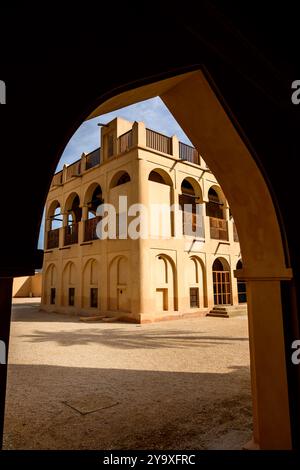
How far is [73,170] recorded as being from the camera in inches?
904

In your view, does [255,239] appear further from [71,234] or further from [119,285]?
[71,234]

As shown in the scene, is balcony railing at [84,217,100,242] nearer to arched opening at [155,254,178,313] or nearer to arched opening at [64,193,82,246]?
arched opening at [64,193,82,246]

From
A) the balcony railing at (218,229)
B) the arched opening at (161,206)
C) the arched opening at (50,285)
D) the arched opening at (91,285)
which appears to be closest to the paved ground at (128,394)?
the arched opening at (161,206)

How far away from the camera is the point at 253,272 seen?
3.76 m

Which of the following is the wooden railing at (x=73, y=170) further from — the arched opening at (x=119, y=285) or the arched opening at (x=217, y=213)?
the arched opening at (x=217, y=213)

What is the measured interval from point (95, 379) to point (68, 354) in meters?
2.74

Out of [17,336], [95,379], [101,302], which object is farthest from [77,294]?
[95,379]

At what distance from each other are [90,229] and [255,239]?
16.8 metres

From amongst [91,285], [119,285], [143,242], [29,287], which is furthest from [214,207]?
[29,287]

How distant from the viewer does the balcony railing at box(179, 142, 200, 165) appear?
1986 cm

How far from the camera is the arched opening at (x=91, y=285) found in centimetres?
1909

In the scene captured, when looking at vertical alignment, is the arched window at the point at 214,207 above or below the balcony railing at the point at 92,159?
below

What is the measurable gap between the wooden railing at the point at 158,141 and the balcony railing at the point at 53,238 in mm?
10443

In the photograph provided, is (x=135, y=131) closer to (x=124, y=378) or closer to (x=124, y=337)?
(x=124, y=337)
